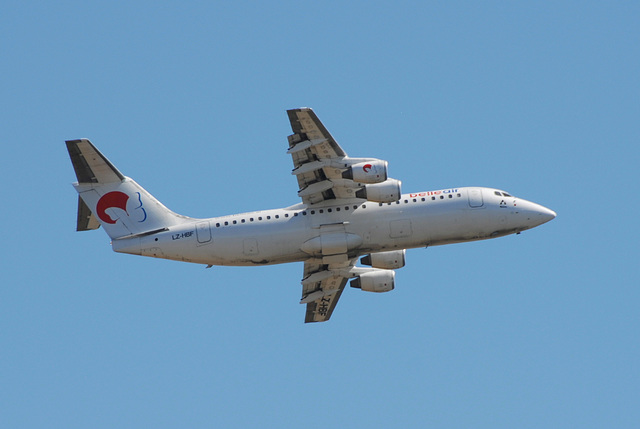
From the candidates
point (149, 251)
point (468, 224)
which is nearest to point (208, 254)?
point (149, 251)

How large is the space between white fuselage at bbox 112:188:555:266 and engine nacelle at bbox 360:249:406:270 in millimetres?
1885

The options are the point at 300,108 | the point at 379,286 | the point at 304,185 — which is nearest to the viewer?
the point at 300,108

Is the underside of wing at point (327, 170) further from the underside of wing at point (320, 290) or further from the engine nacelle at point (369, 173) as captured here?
the underside of wing at point (320, 290)

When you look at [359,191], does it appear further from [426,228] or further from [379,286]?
[379,286]

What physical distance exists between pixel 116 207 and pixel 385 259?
1074 centimetres

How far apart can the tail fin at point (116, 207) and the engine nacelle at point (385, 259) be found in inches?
295

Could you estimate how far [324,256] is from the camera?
43562mm

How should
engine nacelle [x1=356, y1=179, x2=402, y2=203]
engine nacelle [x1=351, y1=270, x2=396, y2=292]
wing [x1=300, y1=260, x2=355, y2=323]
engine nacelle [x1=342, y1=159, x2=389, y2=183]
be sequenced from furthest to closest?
engine nacelle [x1=351, y1=270, x2=396, y2=292]
wing [x1=300, y1=260, x2=355, y2=323]
engine nacelle [x1=356, y1=179, x2=402, y2=203]
engine nacelle [x1=342, y1=159, x2=389, y2=183]

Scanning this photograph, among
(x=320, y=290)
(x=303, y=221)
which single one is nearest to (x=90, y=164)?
(x=303, y=221)

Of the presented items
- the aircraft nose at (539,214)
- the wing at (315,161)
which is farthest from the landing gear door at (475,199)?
the wing at (315,161)

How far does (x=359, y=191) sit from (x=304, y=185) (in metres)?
2.17

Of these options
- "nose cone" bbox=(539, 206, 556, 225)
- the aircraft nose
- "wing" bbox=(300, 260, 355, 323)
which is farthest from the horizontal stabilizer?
"nose cone" bbox=(539, 206, 556, 225)

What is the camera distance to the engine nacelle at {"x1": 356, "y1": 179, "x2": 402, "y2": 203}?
138 ft

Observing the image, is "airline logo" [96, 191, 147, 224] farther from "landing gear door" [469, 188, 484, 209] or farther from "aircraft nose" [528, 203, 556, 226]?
"aircraft nose" [528, 203, 556, 226]
